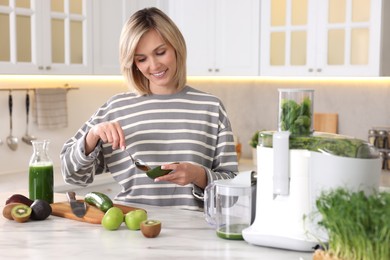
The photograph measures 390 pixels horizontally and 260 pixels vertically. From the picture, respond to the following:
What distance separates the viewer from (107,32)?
4.20 metres

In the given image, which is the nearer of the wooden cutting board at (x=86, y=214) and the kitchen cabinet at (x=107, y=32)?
the wooden cutting board at (x=86, y=214)

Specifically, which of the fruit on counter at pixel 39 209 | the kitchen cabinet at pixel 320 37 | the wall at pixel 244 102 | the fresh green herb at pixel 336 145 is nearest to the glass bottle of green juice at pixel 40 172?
the fruit on counter at pixel 39 209

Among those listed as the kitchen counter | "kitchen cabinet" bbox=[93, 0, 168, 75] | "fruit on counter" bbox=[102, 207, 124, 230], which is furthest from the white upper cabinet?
"fruit on counter" bbox=[102, 207, 124, 230]

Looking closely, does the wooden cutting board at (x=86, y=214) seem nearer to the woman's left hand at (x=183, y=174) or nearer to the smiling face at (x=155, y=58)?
the woman's left hand at (x=183, y=174)

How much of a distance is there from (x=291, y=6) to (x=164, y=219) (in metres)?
2.40

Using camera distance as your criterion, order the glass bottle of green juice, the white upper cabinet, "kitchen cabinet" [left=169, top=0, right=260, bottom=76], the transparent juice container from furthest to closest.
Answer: "kitchen cabinet" [left=169, top=0, right=260, bottom=76] → the white upper cabinet → the glass bottle of green juice → the transparent juice container

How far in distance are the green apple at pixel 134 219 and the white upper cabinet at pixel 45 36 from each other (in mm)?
1940

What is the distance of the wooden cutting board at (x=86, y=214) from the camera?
2.03 metres

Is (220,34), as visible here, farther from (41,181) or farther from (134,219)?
(134,219)

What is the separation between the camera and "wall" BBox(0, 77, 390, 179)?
414cm

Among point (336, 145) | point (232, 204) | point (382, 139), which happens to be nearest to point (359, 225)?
point (336, 145)

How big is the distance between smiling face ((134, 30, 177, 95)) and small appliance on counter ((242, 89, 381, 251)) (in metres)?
0.68

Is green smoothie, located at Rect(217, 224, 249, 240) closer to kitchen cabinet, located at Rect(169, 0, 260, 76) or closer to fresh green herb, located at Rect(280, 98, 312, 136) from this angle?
fresh green herb, located at Rect(280, 98, 312, 136)

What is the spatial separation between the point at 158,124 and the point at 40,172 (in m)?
0.45
